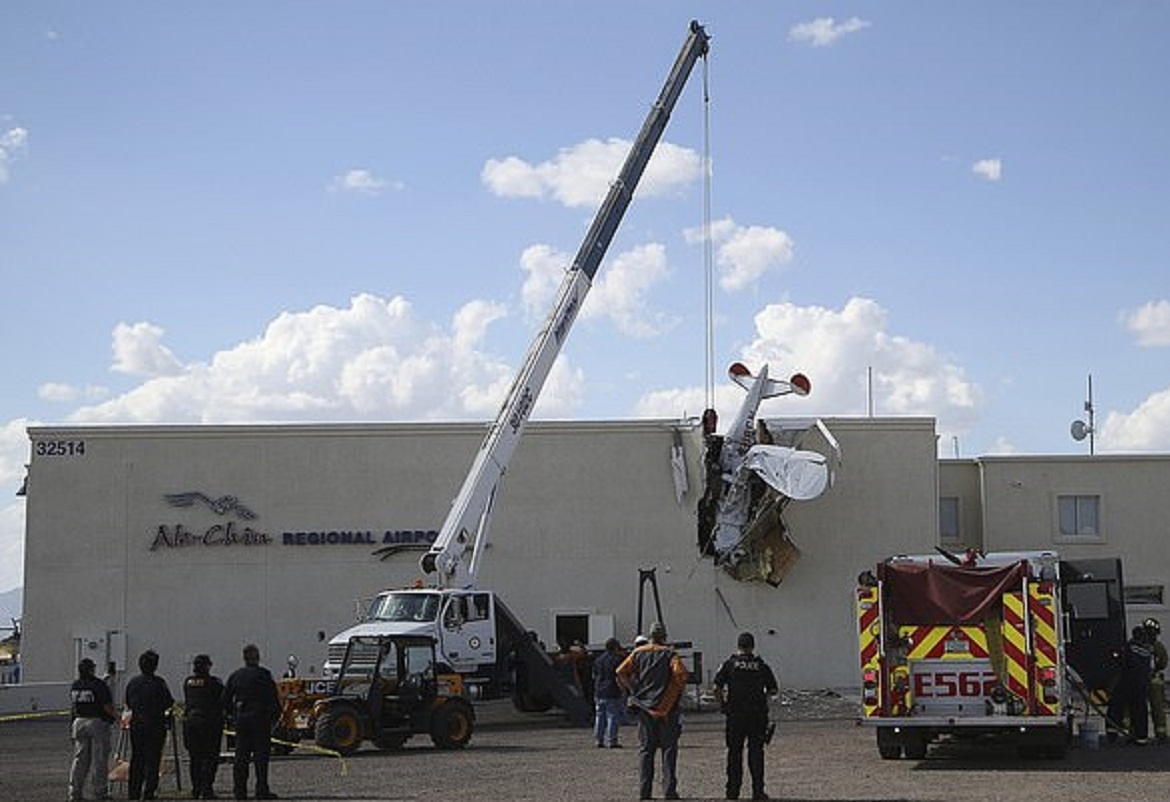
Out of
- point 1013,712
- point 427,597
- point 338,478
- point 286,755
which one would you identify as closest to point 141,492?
point 338,478

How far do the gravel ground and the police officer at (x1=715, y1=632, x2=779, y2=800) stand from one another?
25.3 inches

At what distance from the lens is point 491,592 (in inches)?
1248

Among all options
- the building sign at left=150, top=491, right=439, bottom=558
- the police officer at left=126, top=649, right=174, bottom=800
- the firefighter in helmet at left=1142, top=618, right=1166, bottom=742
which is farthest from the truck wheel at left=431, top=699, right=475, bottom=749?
the building sign at left=150, top=491, right=439, bottom=558

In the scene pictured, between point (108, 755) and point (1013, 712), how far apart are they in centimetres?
992

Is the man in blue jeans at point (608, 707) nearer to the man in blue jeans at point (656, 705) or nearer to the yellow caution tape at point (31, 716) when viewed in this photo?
the man in blue jeans at point (656, 705)

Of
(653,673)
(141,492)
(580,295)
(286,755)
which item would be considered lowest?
(286,755)

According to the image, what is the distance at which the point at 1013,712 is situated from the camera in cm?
1855

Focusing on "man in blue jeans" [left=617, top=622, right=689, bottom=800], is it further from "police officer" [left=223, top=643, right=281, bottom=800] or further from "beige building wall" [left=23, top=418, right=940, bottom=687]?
"beige building wall" [left=23, top=418, right=940, bottom=687]

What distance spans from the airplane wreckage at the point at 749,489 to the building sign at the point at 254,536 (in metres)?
6.96

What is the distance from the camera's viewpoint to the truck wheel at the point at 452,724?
23594 millimetres

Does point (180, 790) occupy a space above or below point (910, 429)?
below

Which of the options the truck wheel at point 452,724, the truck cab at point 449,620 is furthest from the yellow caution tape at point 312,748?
the truck cab at point 449,620

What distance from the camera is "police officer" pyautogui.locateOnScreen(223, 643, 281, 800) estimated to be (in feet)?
54.4

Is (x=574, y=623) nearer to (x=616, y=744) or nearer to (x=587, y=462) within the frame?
(x=587, y=462)
